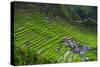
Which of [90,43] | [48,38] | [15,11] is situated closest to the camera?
[15,11]

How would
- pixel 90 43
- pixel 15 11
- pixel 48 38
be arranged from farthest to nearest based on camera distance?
pixel 90 43, pixel 48 38, pixel 15 11

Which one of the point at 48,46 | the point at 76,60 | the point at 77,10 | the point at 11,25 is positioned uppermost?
the point at 77,10

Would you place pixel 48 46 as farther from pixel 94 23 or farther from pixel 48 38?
pixel 94 23
